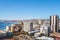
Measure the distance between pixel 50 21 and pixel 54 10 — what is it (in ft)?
0.63

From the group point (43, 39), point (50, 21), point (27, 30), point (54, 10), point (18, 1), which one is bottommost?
point (43, 39)

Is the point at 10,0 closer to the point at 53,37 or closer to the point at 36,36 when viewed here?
the point at 36,36

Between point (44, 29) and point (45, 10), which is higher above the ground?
point (45, 10)

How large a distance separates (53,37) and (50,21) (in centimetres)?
26

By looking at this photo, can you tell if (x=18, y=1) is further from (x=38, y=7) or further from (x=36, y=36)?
(x=36, y=36)

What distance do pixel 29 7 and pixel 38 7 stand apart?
0.15 metres

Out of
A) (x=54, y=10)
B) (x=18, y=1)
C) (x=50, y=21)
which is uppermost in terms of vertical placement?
(x=18, y=1)

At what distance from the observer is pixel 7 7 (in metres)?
2.17

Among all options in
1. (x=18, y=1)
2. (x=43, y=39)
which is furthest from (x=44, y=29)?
(x=18, y=1)

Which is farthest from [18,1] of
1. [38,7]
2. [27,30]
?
[27,30]

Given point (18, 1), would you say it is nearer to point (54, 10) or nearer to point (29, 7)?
point (29, 7)

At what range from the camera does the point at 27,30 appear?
2.16 metres

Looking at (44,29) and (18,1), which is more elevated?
(18,1)

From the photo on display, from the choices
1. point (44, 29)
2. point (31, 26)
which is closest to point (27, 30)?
point (31, 26)
